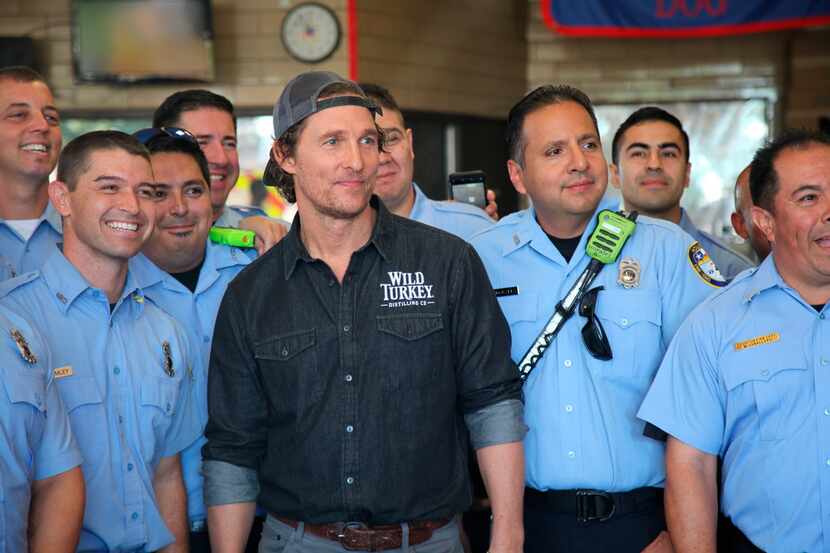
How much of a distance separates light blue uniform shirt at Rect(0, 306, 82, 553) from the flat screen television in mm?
4547

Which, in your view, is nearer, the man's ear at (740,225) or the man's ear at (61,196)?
the man's ear at (61,196)

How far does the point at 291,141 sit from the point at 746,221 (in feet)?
6.72

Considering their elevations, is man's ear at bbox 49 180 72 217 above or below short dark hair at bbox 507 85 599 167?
below

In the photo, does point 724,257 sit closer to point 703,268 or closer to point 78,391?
point 703,268

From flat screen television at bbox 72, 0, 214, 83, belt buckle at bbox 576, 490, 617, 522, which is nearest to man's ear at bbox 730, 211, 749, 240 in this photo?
belt buckle at bbox 576, 490, 617, 522

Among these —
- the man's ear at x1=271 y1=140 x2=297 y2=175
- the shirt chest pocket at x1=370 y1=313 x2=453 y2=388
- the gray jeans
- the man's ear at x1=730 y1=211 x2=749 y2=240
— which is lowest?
the gray jeans

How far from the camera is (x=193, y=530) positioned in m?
3.16

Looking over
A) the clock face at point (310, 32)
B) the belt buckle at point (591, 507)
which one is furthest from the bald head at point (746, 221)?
the clock face at point (310, 32)

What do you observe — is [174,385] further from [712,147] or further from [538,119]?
[712,147]

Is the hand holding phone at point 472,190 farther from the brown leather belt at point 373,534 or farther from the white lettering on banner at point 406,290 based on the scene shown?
the brown leather belt at point 373,534

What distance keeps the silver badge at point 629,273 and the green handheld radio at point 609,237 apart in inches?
1.4

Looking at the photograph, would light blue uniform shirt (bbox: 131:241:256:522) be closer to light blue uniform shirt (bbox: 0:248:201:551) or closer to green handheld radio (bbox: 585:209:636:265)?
light blue uniform shirt (bbox: 0:248:201:551)

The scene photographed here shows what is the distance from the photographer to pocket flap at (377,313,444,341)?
8.52 feet

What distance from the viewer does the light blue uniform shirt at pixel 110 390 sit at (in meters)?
2.73
